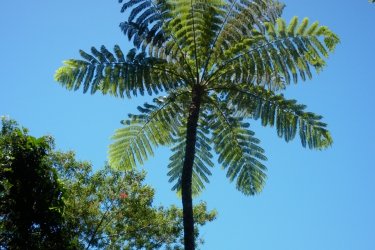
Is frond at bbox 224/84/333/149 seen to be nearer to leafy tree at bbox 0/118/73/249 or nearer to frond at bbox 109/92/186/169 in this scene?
frond at bbox 109/92/186/169

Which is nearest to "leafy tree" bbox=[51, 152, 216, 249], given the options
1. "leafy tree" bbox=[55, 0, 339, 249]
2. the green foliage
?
the green foliage

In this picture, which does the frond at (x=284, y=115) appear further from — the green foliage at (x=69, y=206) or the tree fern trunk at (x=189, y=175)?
the green foliage at (x=69, y=206)

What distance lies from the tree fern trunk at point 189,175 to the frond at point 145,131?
86cm

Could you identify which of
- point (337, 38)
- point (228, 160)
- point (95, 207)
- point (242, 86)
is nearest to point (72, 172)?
point (95, 207)

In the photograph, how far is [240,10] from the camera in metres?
11.2

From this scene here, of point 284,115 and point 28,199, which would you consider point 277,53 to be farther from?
point 28,199

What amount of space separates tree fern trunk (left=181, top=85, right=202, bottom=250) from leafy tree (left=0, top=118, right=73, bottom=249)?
2294 millimetres

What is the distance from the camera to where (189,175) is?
31.5 ft

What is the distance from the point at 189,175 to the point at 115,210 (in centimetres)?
649

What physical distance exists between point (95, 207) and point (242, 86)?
6568 millimetres

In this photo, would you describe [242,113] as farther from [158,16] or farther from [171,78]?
[158,16]

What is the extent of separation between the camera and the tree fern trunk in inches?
344

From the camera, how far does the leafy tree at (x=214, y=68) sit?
34.9ft

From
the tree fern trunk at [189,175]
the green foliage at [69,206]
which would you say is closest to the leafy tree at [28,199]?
the green foliage at [69,206]
